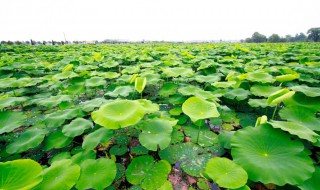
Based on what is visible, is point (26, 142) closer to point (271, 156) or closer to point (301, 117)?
point (271, 156)

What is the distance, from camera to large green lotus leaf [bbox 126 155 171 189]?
1.68 m

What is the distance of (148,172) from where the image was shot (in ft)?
5.86

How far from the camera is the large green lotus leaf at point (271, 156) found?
4.40 ft

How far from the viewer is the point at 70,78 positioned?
4.55 meters

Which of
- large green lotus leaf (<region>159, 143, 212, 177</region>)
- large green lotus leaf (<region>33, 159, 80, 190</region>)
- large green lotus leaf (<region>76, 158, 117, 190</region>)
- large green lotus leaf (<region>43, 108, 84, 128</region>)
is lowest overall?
large green lotus leaf (<region>159, 143, 212, 177</region>)

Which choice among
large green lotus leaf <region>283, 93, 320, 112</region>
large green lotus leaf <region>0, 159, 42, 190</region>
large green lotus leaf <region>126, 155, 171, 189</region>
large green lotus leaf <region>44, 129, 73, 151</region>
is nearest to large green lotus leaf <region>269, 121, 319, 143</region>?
large green lotus leaf <region>283, 93, 320, 112</region>

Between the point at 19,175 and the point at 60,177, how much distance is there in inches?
10.6

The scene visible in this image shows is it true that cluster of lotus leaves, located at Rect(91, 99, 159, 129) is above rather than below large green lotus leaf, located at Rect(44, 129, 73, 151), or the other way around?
above

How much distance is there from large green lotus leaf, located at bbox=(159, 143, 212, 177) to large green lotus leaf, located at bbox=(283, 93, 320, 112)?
132 centimetres

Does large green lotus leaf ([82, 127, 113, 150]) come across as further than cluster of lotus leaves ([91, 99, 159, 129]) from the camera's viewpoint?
Yes

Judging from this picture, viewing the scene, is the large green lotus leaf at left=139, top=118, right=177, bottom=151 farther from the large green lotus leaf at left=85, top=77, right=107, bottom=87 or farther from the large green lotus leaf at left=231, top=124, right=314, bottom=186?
the large green lotus leaf at left=85, top=77, right=107, bottom=87

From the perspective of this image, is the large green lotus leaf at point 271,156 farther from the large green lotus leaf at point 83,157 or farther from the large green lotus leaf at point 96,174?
the large green lotus leaf at point 83,157

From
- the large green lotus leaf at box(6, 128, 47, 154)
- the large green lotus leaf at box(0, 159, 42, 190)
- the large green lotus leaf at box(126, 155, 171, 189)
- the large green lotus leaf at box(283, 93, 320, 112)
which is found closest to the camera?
the large green lotus leaf at box(0, 159, 42, 190)

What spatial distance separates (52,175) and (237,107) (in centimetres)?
292
